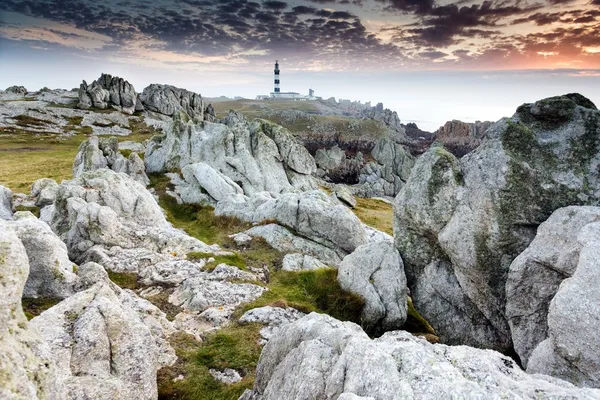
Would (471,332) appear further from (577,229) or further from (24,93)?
(24,93)

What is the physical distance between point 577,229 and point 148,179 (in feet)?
178

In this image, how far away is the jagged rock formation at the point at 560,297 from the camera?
1250 cm

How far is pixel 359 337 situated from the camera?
11.7 metres

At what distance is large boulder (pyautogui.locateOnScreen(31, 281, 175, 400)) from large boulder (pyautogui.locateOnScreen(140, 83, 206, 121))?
172823 millimetres

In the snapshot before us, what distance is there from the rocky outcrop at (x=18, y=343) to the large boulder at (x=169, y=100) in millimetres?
177263

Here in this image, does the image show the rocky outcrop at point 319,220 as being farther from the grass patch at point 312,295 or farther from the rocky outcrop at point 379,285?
the rocky outcrop at point 379,285

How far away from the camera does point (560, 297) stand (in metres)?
13.3

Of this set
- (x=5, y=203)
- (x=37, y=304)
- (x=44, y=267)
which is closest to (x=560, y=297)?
(x=37, y=304)

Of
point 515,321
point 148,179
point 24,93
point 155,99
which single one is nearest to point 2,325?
point 515,321

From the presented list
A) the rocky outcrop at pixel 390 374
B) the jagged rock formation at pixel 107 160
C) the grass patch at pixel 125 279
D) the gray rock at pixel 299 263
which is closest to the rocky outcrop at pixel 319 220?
the gray rock at pixel 299 263

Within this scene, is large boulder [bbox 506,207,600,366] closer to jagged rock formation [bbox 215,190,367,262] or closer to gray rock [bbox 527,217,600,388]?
gray rock [bbox 527,217,600,388]

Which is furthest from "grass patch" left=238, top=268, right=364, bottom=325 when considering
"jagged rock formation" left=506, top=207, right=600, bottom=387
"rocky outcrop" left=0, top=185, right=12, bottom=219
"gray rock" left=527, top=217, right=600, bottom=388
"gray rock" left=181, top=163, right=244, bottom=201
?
"rocky outcrop" left=0, top=185, right=12, bottom=219

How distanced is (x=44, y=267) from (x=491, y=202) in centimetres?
2403

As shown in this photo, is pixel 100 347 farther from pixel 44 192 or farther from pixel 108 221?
pixel 44 192
